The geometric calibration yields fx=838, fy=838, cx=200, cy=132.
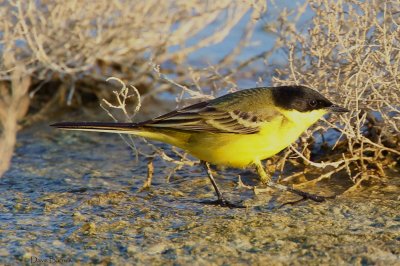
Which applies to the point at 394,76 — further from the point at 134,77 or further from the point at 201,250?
the point at 134,77

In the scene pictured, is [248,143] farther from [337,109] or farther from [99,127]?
[99,127]

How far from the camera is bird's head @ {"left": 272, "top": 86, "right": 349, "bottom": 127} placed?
5.64 metres

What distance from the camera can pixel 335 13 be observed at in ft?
19.0

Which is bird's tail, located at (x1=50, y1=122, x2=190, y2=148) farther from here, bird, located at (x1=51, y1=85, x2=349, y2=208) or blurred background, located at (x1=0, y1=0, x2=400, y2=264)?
blurred background, located at (x1=0, y1=0, x2=400, y2=264)

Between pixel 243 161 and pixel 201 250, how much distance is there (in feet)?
3.27

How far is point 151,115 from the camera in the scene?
8727mm

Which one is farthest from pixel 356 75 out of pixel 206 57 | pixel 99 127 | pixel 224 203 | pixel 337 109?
pixel 206 57

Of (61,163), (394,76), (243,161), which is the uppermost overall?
(394,76)

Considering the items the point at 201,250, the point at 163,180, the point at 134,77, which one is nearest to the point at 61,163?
the point at 163,180

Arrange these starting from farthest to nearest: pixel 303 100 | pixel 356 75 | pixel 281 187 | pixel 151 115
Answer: pixel 151 115 → pixel 281 187 → pixel 303 100 → pixel 356 75

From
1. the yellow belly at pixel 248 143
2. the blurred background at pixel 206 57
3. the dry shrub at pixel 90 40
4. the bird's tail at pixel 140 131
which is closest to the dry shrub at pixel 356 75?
the blurred background at pixel 206 57

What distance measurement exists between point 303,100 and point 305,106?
4 centimetres

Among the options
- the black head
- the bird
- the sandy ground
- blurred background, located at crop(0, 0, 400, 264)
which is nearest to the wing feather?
the bird

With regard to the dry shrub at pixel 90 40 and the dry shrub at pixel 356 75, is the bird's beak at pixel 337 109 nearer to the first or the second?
the dry shrub at pixel 356 75
